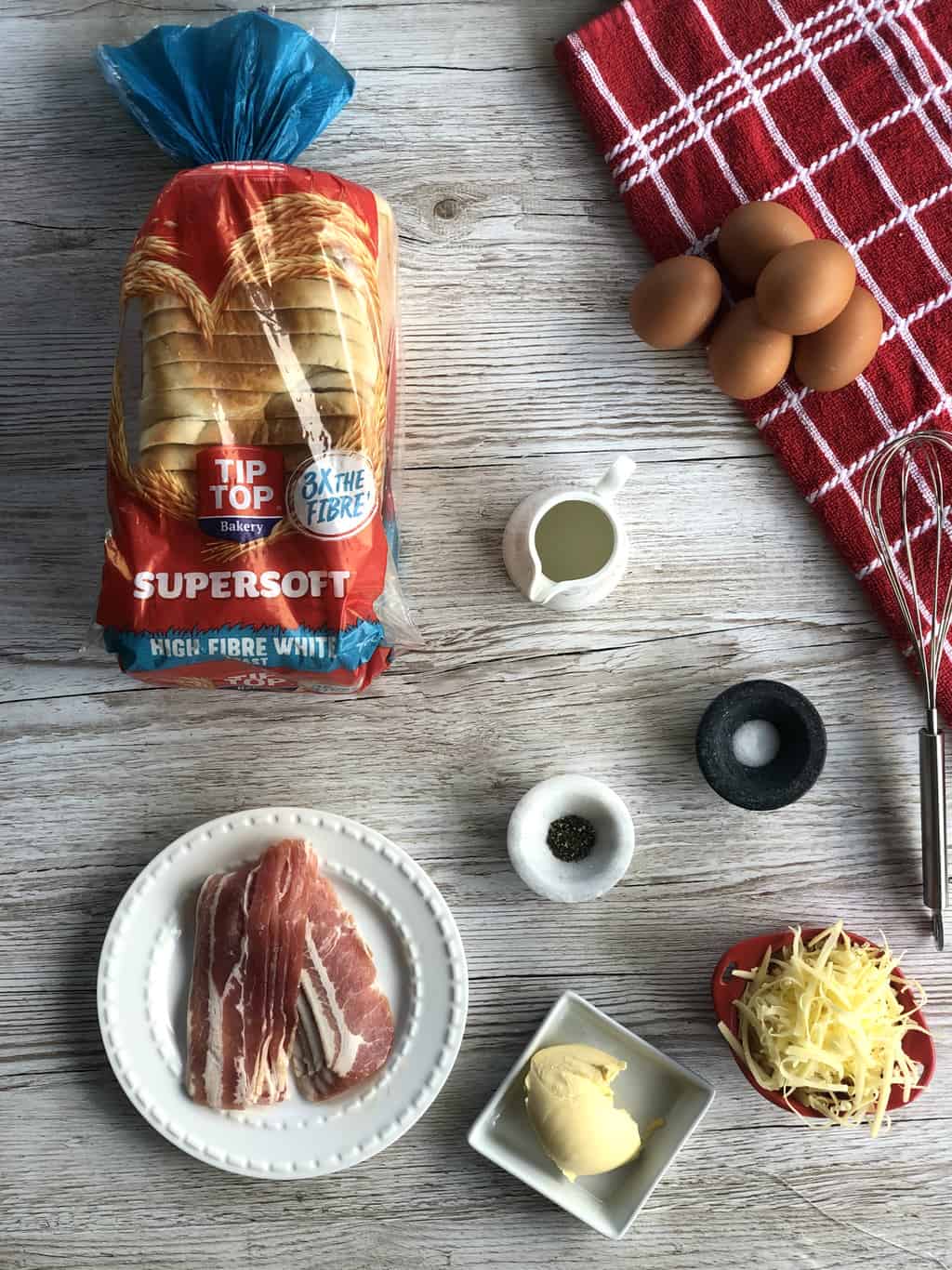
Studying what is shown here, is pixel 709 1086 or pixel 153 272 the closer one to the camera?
pixel 153 272

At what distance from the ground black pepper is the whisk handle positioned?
33 centimetres

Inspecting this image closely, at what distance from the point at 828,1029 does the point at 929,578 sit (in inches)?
17.8

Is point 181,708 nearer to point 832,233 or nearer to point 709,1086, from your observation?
point 709,1086

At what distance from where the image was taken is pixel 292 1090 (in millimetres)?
985

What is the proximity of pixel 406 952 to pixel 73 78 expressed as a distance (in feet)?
3.14

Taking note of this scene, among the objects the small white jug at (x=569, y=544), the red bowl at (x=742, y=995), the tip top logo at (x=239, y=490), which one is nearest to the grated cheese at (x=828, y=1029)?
the red bowl at (x=742, y=995)

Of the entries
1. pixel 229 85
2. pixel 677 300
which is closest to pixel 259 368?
pixel 229 85

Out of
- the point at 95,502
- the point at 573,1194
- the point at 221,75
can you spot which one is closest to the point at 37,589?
the point at 95,502

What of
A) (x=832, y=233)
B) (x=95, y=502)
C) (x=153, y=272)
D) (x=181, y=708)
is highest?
(x=832, y=233)

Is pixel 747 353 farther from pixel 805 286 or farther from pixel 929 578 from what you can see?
pixel 929 578

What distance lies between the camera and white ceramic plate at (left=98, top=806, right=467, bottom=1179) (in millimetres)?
969

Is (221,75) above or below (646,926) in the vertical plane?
above

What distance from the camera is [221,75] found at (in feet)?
2.81

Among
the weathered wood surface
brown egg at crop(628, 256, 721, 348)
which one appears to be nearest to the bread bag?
the weathered wood surface
